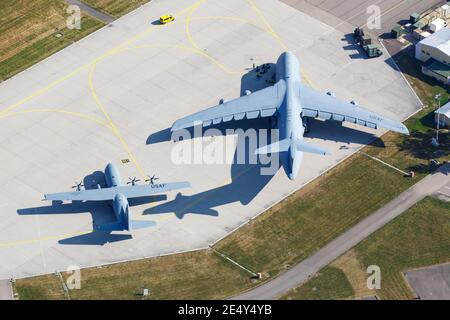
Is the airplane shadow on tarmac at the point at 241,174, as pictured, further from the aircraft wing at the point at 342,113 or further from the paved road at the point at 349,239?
the paved road at the point at 349,239

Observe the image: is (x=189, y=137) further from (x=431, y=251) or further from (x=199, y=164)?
(x=431, y=251)

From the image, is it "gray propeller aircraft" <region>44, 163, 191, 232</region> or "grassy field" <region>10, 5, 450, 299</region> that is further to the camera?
"gray propeller aircraft" <region>44, 163, 191, 232</region>

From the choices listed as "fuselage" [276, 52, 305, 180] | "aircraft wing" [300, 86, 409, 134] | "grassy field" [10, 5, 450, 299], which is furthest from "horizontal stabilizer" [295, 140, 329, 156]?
"aircraft wing" [300, 86, 409, 134]

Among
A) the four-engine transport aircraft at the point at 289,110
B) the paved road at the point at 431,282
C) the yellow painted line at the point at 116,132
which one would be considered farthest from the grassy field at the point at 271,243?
the yellow painted line at the point at 116,132

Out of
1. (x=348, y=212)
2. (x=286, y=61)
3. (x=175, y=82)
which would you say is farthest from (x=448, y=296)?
(x=175, y=82)

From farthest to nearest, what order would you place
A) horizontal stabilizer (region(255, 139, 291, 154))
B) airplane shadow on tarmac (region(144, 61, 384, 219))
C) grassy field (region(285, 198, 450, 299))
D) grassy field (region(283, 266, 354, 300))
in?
airplane shadow on tarmac (region(144, 61, 384, 219)), horizontal stabilizer (region(255, 139, 291, 154)), grassy field (region(285, 198, 450, 299)), grassy field (region(283, 266, 354, 300))

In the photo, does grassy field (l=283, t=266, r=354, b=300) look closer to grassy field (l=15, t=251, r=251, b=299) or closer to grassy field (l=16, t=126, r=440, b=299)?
grassy field (l=16, t=126, r=440, b=299)

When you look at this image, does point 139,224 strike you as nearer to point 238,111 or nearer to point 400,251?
point 238,111
